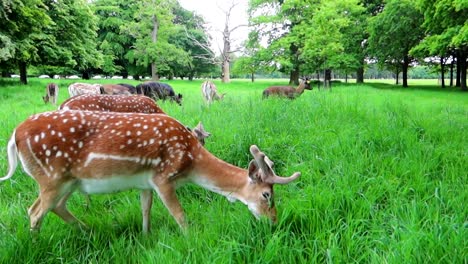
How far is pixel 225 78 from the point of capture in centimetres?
3631

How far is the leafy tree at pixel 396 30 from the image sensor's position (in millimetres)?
22562

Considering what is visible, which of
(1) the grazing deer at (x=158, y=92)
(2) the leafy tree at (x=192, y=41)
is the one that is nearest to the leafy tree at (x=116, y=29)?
(2) the leafy tree at (x=192, y=41)

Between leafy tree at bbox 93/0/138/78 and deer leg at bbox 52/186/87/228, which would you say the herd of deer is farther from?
leafy tree at bbox 93/0/138/78

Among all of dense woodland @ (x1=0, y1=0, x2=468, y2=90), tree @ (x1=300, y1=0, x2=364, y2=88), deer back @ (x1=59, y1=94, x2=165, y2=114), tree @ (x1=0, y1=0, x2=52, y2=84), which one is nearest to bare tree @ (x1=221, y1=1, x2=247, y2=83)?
dense woodland @ (x1=0, y1=0, x2=468, y2=90)

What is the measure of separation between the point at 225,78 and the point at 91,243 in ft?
112

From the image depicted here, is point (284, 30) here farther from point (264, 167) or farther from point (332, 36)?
point (264, 167)

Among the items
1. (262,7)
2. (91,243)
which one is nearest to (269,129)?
(91,243)

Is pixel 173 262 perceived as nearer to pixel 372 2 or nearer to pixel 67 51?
pixel 67 51

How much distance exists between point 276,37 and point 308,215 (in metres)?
31.5

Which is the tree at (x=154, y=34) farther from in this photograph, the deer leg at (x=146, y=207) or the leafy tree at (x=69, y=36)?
the deer leg at (x=146, y=207)

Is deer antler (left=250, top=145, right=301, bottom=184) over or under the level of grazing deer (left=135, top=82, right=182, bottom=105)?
under

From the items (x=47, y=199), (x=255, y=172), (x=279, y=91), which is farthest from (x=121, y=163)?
(x=279, y=91)

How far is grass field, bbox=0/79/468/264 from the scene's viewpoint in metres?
2.42

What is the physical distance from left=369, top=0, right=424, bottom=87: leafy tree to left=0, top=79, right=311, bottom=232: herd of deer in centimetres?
2278
